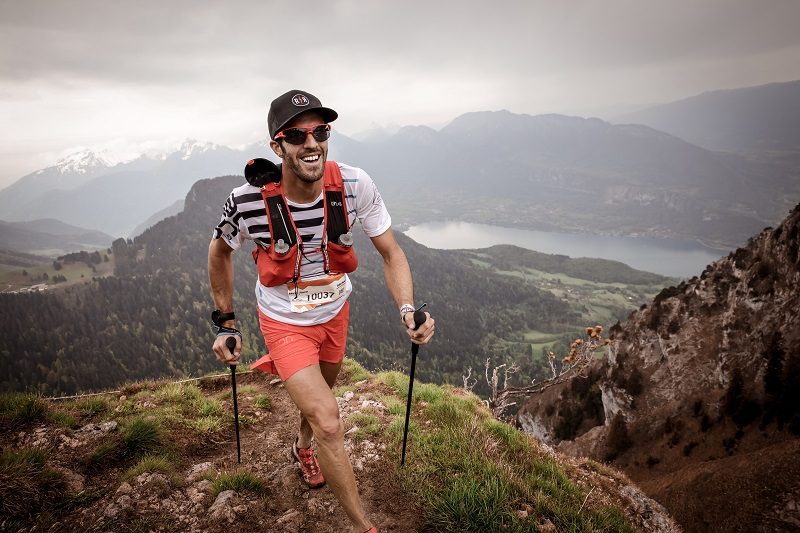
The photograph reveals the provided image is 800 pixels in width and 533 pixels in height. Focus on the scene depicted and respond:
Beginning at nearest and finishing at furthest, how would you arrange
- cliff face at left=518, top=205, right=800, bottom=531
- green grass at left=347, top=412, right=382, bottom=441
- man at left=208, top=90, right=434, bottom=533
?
man at left=208, top=90, right=434, bottom=533, green grass at left=347, top=412, right=382, bottom=441, cliff face at left=518, top=205, right=800, bottom=531

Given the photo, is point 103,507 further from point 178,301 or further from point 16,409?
point 178,301

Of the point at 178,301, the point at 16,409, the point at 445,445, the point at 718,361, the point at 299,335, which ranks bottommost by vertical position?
the point at 178,301

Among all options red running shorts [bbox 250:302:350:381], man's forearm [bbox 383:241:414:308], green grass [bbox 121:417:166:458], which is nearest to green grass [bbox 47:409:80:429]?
green grass [bbox 121:417:166:458]

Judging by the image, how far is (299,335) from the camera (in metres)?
4.16

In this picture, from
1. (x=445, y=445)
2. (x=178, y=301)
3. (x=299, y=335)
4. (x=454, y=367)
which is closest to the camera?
(x=299, y=335)

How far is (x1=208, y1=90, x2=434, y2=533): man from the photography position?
3.77m

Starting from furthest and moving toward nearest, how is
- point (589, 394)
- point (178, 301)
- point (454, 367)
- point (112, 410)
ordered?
point (178, 301), point (454, 367), point (589, 394), point (112, 410)

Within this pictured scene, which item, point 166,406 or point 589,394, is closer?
point 166,406

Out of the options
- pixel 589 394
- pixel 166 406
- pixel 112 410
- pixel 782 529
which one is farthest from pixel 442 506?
pixel 589 394

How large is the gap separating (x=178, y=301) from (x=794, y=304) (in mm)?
189831

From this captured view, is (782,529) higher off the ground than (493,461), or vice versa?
(493,461)

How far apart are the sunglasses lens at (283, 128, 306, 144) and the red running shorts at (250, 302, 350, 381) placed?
1843mm

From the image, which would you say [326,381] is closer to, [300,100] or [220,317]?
[220,317]

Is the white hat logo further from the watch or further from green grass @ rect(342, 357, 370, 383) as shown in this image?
green grass @ rect(342, 357, 370, 383)
